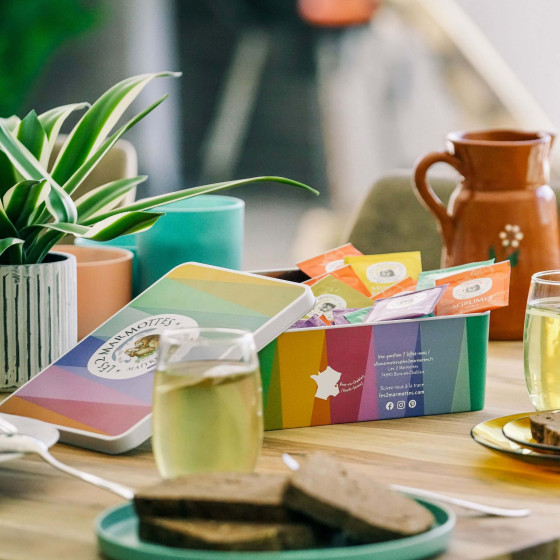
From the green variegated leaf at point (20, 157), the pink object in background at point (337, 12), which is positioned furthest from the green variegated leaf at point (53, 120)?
the pink object in background at point (337, 12)

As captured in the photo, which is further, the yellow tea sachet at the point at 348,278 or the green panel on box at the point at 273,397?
the yellow tea sachet at the point at 348,278

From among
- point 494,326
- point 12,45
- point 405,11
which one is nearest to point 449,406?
point 494,326

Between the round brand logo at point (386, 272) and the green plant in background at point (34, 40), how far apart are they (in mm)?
3682

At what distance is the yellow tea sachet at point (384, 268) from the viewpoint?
0.99 meters

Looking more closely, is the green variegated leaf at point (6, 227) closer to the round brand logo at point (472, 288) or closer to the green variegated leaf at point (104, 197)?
the green variegated leaf at point (104, 197)

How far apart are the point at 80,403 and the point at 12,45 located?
3933mm

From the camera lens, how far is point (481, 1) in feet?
12.2

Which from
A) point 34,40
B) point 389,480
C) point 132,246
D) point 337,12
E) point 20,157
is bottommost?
point 389,480

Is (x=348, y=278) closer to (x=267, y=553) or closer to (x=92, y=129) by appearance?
(x=92, y=129)

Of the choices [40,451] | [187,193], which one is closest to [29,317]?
[187,193]

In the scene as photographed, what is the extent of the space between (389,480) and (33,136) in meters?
0.50

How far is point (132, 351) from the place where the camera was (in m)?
0.82

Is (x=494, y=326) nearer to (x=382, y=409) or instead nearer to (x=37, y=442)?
(x=382, y=409)

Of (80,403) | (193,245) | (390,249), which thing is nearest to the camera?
(80,403)
